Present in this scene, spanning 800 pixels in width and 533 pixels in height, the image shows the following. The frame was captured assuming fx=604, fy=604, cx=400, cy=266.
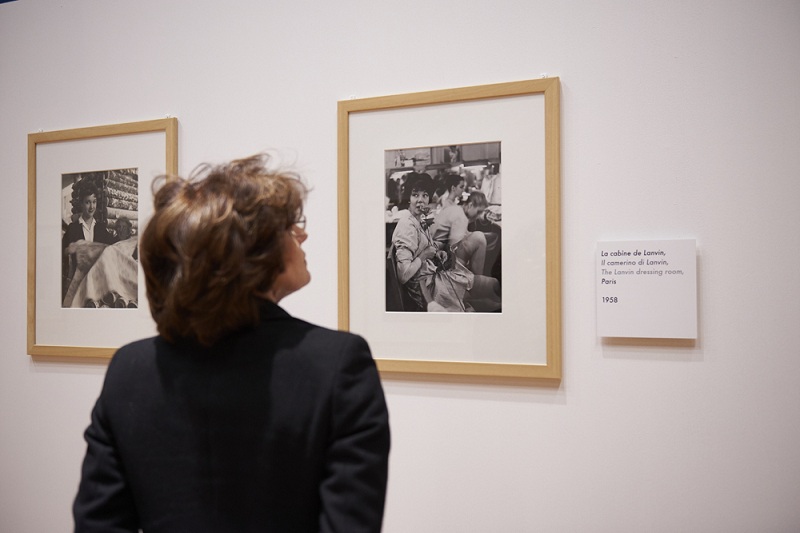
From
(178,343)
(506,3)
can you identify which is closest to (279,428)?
(178,343)

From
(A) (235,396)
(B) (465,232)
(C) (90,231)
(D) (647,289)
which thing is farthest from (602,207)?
(C) (90,231)

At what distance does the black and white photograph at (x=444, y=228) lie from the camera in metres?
1.69

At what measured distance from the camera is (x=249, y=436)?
0.87 meters

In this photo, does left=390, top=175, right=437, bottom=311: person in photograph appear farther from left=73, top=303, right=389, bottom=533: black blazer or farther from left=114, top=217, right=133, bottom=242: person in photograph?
left=114, top=217, right=133, bottom=242: person in photograph

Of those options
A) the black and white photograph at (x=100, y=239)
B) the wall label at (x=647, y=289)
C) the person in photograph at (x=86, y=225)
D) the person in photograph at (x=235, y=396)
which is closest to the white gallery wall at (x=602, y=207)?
the wall label at (x=647, y=289)

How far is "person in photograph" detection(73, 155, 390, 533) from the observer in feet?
2.75

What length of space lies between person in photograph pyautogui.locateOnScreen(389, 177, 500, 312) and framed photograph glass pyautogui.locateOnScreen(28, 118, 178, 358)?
33.4 inches

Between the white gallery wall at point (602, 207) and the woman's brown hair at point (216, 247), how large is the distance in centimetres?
96

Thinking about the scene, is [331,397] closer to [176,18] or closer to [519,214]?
[519,214]

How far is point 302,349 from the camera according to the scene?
875 millimetres

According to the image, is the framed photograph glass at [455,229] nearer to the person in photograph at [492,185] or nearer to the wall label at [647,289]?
the person in photograph at [492,185]

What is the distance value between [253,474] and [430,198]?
1.05 metres

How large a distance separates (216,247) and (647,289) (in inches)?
46.2

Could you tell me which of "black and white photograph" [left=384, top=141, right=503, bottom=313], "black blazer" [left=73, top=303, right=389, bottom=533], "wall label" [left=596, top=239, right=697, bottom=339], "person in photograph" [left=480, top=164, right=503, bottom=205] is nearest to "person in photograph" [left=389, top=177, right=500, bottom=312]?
"black and white photograph" [left=384, top=141, right=503, bottom=313]
